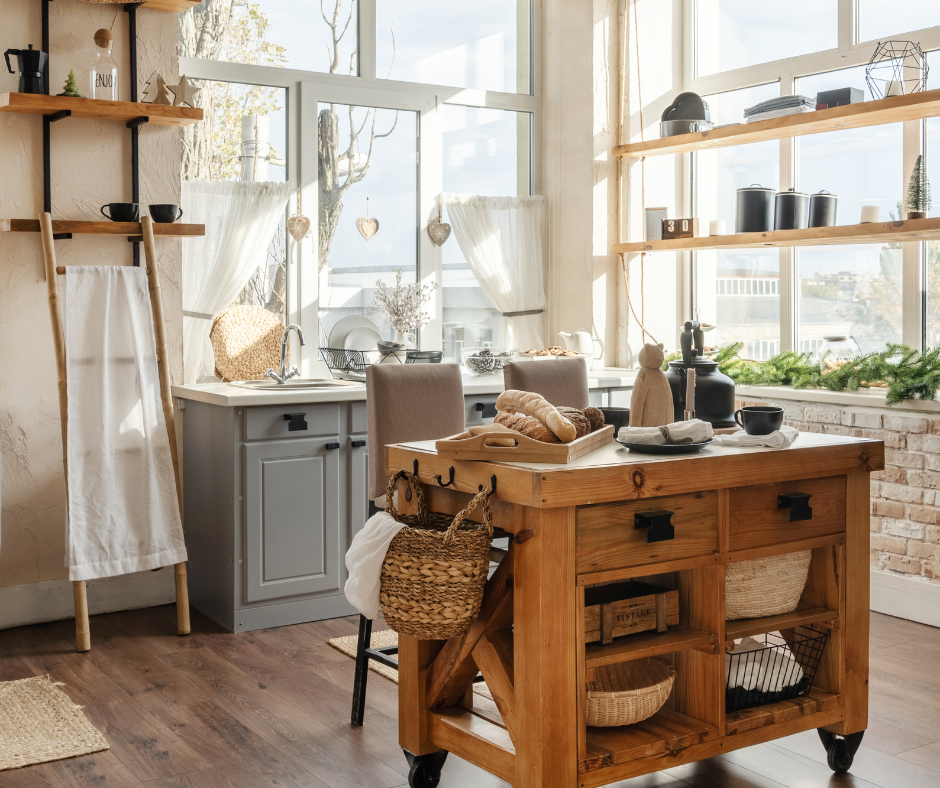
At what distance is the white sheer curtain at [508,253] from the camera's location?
508cm

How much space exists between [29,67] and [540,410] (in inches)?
98.2

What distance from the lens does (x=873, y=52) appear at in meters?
4.10

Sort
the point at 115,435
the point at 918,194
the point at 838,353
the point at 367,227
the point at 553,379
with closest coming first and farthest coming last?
the point at 553,379, the point at 115,435, the point at 918,194, the point at 838,353, the point at 367,227

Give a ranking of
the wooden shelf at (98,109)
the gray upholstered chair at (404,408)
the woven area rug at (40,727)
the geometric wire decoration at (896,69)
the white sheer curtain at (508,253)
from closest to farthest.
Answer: the woven area rug at (40,727) < the gray upholstered chair at (404,408) < the wooden shelf at (98,109) < the geometric wire decoration at (896,69) < the white sheer curtain at (508,253)

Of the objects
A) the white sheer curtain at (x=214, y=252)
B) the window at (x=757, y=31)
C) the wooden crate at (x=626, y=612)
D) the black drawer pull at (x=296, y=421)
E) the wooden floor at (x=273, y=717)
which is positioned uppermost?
the window at (x=757, y=31)

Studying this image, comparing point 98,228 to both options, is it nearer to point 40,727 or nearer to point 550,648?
point 40,727

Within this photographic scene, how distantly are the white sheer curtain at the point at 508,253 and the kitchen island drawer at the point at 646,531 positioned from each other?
3.04 meters

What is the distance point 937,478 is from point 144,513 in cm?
291

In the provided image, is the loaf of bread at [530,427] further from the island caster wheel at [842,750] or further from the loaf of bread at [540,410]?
the island caster wheel at [842,750]

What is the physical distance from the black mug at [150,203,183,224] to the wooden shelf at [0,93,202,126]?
1.10 ft

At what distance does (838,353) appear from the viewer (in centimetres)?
425

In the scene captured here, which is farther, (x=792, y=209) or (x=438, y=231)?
(x=438, y=231)

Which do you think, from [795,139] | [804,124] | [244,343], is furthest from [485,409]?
[795,139]

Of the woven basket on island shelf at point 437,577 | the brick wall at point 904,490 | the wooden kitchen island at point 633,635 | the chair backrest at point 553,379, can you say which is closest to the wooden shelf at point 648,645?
the wooden kitchen island at point 633,635
